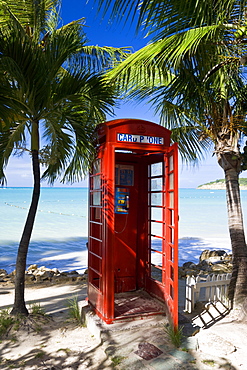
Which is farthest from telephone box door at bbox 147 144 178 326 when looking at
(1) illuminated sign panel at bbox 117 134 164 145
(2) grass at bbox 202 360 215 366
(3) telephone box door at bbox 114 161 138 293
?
(2) grass at bbox 202 360 215 366

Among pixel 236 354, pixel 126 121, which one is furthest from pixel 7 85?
pixel 236 354

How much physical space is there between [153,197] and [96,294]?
1.71m

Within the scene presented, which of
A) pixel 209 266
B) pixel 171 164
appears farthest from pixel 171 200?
pixel 209 266

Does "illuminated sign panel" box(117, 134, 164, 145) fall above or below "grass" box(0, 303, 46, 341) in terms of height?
above

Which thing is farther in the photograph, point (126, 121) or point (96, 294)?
point (96, 294)

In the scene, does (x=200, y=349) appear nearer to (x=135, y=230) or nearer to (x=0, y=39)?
(x=135, y=230)

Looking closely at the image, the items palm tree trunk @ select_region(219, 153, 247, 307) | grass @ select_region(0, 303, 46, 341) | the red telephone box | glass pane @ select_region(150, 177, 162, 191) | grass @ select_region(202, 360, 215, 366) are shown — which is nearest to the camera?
grass @ select_region(202, 360, 215, 366)

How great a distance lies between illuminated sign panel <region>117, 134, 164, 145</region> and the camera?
14.0ft

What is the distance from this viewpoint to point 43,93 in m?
4.29

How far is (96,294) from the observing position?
459 centimetres

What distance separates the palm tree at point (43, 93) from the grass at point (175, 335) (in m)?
2.17

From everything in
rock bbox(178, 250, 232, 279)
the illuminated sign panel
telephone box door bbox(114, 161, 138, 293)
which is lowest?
rock bbox(178, 250, 232, 279)

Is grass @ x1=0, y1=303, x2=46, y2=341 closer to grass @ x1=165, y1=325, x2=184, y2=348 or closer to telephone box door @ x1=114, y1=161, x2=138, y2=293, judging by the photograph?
telephone box door @ x1=114, y1=161, x2=138, y2=293

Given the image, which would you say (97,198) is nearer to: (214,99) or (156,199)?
(156,199)
